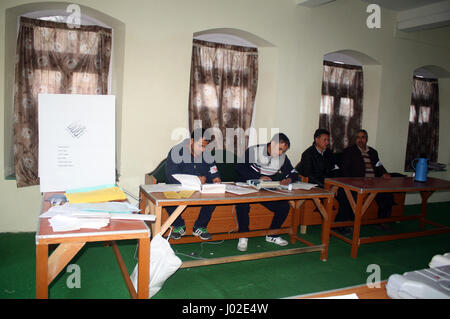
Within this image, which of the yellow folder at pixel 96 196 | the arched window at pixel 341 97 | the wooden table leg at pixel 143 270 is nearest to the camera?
the wooden table leg at pixel 143 270

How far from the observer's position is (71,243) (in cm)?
165

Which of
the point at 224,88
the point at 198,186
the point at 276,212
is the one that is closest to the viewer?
the point at 198,186

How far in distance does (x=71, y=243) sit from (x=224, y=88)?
3444 mm

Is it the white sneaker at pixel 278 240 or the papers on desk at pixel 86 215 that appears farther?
the white sneaker at pixel 278 240

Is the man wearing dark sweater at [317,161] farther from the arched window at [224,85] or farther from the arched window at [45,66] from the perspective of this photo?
the arched window at [45,66]

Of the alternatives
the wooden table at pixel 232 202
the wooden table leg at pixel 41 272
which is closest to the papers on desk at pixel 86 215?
the wooden table leg at pixel 41 272

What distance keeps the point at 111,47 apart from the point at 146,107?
0.89 meters

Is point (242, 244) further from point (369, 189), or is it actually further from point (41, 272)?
point (41, 272)

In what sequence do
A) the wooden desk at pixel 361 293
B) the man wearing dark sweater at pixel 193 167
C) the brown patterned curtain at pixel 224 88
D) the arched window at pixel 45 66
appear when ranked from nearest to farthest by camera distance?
the wooden desk at pixel 361 293
the man wearing dark sweater at pixel 193 167
the arched window at pixel 45 66
the brown patterned curtain at pixel 224 88

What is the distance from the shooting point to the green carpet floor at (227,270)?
2.53 m

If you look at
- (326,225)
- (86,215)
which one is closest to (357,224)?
(326,225)

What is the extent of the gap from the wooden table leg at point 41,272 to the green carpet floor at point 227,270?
1015 mm

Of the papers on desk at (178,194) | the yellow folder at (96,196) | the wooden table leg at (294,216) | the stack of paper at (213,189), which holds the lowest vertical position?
the wooden table leg at (294,216)

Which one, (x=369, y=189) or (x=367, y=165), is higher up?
(x=367, y=165)
